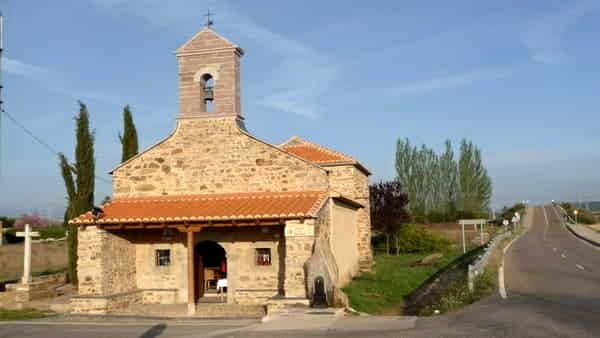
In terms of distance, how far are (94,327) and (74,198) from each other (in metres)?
8.83

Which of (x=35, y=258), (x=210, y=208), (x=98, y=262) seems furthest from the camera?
(x=35, y=258)

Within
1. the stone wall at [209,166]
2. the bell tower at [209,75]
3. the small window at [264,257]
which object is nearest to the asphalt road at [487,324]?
the small window at [264,257]

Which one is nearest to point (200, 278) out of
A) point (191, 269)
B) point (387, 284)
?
point (191, 269)

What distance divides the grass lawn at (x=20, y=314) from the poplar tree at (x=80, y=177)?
4.51m

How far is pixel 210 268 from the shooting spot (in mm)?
21000

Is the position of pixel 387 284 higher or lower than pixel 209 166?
lower

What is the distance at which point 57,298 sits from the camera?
19.5 meters

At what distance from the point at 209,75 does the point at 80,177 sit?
6050mm

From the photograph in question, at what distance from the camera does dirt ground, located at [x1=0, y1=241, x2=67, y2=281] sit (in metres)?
27.6

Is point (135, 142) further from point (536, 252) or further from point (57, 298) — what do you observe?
point (536, 252)

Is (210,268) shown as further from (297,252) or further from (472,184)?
(472,184)

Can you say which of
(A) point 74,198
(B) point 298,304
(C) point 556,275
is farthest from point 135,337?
(C) point 556,275

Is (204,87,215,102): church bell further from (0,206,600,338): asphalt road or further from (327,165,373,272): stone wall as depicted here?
(0,206,600,338): asphalt road

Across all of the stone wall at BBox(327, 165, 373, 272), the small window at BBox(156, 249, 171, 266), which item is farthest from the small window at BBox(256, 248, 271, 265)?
the stone wall at BBox(327, 165, 373, 272)
